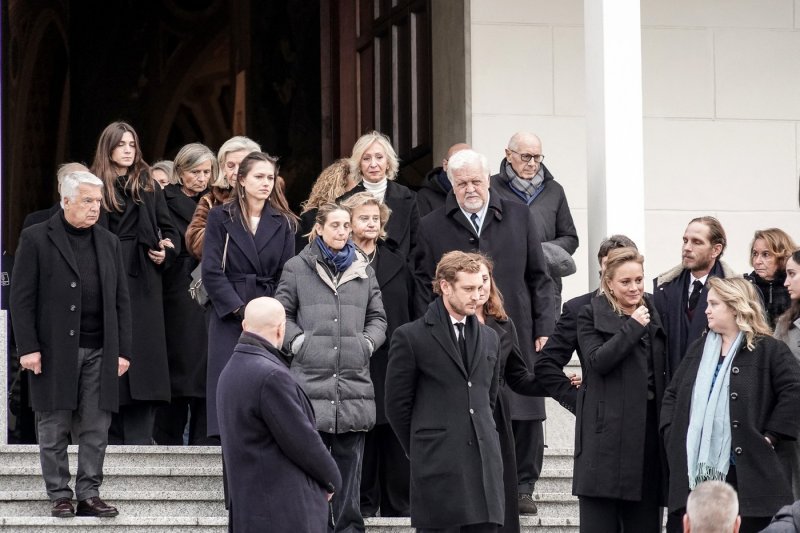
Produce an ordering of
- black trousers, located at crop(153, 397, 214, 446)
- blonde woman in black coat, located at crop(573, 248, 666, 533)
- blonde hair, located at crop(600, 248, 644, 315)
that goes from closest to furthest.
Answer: blonde woman in black coat, located at crop(573, 248, 666, 533) → blonde hair, located at crop(600, 248, 644, 315) → black trousers, located at crop(153, 397, 214, 446)

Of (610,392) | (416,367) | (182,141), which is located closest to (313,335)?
(416,367)

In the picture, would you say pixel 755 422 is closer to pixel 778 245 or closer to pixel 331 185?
pixel 778 245

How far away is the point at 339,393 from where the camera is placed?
883 cm

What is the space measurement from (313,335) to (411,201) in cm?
143

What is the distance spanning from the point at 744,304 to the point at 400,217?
247 cm

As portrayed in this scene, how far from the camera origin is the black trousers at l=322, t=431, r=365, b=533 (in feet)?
28.3

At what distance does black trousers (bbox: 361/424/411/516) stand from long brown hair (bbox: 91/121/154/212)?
2.16m

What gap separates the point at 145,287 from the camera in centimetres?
1041

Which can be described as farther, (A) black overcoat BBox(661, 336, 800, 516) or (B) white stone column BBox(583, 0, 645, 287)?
(B) white stone column BBox(583, 0, 645, 287)

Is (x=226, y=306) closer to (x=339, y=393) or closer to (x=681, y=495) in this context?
(x=339, y=393)

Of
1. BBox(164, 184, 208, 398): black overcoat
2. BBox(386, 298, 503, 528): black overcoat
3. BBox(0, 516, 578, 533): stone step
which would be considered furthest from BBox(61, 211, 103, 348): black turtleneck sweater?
BBox(386, 298, 503, 528): black overcoat

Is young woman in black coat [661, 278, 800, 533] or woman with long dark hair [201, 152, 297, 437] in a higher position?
woman with long dark hair [201, 152, 297, 437]

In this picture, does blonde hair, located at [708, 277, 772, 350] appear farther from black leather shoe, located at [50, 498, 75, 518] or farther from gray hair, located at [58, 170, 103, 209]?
black leather shoe, located at [50, 498, 75, 518]

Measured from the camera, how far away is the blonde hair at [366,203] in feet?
30.8
